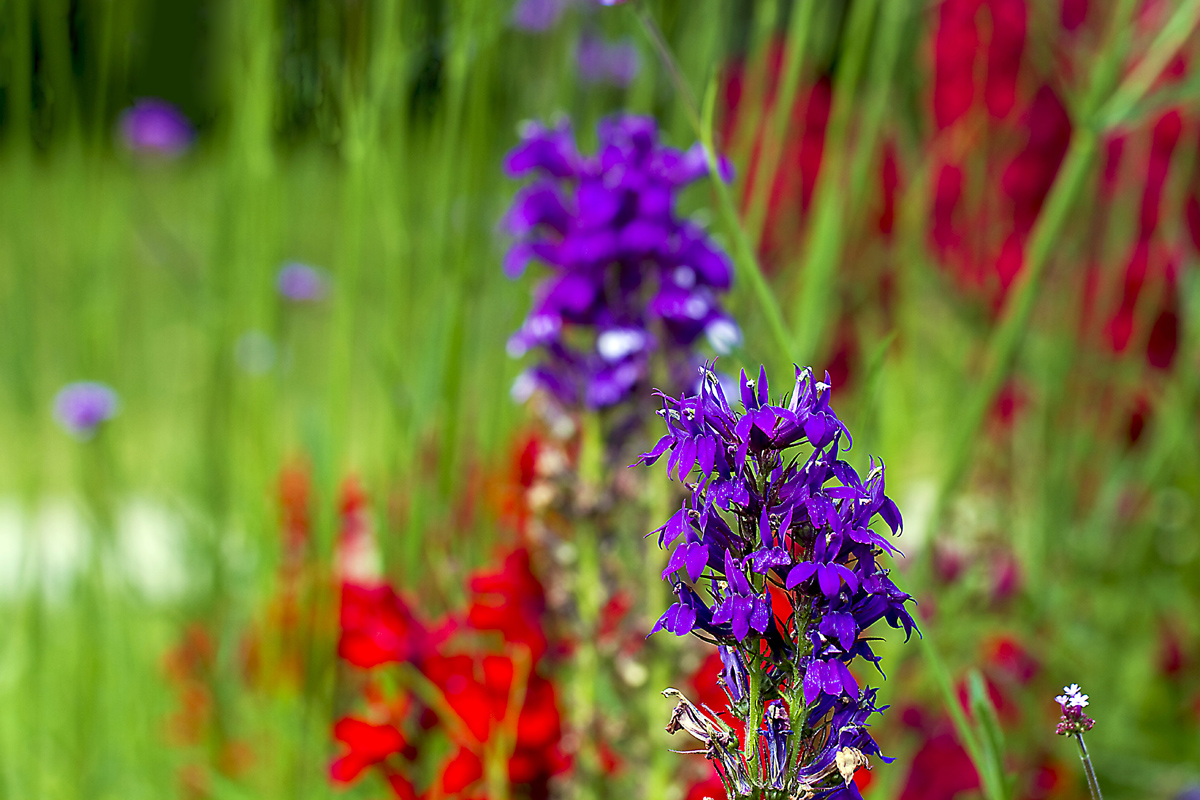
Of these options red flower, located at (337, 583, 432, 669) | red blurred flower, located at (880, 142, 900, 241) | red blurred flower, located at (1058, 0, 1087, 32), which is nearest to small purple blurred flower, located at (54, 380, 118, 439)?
red flower, located at (337, 583, 432, 669)

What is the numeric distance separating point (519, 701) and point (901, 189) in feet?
2.43

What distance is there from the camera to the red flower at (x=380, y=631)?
61cm

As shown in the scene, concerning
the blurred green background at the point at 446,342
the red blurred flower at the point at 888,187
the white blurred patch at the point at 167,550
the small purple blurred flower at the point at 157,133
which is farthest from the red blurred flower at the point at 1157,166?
the small purple blurred flower at the point at 157,133

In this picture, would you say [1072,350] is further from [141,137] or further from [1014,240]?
[141,137]

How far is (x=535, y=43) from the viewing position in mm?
1057

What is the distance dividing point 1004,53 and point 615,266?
0.78m

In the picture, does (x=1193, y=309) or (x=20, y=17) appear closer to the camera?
(x=20, y=17)

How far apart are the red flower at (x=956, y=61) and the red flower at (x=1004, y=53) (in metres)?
0.02

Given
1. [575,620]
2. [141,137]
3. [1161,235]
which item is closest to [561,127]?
[575,620]

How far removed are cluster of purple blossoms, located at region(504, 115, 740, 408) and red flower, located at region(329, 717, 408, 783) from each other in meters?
0.22

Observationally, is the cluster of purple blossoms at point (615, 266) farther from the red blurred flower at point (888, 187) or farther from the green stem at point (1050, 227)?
the red blurred flower at point (888, 187)

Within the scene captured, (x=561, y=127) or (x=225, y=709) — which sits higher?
(x=561, y=127)

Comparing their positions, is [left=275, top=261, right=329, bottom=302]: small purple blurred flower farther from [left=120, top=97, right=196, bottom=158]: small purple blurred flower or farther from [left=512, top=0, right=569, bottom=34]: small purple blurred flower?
[left=120, top=97, right=196, bottom=158]: small purple blurred flower

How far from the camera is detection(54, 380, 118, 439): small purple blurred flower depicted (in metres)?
0.85
